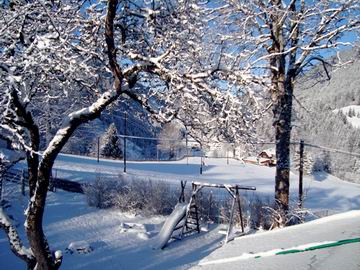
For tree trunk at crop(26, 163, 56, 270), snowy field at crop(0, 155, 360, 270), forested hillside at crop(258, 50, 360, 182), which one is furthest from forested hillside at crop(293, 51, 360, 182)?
tree trunk at crop(26, 163, 56, 270)

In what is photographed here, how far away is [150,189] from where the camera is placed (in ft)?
52.9

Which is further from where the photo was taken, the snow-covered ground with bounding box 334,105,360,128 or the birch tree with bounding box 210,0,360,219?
the snow-covered ground with bounding box 334,105,360,128

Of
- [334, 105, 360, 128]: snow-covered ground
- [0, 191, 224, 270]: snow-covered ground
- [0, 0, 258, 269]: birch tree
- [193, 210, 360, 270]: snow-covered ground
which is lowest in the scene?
[0, 191, 224, 270]: snow-covered ground

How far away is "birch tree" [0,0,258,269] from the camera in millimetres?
4789

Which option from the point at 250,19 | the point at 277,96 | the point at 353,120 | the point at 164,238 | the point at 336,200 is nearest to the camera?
the point at 277,96

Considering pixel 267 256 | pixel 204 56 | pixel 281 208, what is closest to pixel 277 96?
pixel 281 208

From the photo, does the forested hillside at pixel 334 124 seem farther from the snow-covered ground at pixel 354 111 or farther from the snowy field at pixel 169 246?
the snowy field at pixel 169 246

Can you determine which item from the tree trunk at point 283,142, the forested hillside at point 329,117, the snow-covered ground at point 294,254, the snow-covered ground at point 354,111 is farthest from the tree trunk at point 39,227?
the snow-covered ground at point 354,111

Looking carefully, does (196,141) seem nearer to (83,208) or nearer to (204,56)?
(204,56)

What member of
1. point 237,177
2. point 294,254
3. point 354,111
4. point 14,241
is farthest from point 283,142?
point 354,111

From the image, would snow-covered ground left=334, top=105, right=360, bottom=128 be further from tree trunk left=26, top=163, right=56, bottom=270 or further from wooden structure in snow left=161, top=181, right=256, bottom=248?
tree trunk left=26, top=163, right=56, bottom=270

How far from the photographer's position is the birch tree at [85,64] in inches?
189

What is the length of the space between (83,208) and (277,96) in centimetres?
1079

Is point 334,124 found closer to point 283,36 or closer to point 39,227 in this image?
point 283,36
